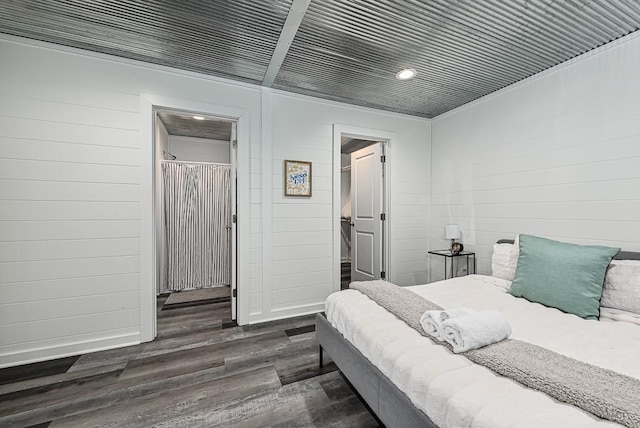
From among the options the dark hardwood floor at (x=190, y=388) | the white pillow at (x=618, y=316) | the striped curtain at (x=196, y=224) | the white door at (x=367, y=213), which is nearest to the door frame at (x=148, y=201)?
the dark hardwood floor at (x=190, y=388)

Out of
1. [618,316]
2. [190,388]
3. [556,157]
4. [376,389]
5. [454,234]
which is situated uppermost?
[556,157]

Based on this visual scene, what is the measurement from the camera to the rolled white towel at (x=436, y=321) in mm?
1279

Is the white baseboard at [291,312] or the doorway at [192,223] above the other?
the doorway at [192,223]

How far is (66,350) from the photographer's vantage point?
2225mm

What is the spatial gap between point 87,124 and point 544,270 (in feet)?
12.7

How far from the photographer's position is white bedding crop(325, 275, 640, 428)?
84cm

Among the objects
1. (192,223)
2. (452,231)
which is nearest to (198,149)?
(192,223)

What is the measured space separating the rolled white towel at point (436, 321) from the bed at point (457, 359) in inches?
1.8

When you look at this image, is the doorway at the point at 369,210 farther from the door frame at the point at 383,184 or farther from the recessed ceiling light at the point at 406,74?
the recessed ceiling light at the point at 406,74

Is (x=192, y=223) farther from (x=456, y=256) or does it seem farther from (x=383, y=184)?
(x=456, y=256)

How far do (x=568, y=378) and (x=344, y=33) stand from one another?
2.38 meters

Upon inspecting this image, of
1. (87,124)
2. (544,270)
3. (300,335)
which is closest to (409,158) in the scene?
(544,270)

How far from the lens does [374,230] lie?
387cm

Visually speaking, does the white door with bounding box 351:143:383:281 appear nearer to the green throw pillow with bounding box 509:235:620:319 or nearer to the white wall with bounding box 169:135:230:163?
the green throw pillow with bounding box 509:235:620:319
